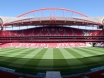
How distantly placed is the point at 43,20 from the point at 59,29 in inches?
418

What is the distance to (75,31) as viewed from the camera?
56781 millimetres

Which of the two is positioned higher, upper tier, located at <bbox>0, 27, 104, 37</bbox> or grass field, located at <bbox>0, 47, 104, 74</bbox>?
upper tier, located at <bbox>0, 27, 104, 37</bbox>

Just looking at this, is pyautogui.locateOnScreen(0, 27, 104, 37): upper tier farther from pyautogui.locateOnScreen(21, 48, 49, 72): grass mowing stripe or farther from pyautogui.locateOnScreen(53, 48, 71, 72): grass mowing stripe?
pyautogui.locateOnScreen(21, 48, 49, 72): grass mowing stripe

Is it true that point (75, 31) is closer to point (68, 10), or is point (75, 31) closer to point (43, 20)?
point (68, 10)

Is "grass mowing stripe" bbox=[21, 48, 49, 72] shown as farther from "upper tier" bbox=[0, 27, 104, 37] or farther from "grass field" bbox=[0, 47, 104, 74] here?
"upper tier" bbox=[0, 27, 104, 37]

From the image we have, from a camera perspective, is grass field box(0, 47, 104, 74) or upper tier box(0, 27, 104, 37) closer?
grass field box(0, 47, 104, 74)

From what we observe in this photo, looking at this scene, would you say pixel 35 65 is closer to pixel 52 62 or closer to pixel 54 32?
pixel 52 62

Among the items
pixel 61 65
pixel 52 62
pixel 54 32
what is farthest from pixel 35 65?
pixel 54 32

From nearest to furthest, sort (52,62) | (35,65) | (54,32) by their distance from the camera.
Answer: (35,65), (52,62), (54,32)

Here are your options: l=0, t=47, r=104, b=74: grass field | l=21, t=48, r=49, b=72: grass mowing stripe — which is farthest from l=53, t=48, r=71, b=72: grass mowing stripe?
l=21, t=48, r=49, b=72: grass mowing stripe

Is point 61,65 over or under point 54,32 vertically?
under

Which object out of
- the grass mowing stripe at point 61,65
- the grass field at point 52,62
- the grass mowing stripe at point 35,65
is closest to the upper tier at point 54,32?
the grass field at point 52,62

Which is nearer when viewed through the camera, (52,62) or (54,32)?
(52,62)

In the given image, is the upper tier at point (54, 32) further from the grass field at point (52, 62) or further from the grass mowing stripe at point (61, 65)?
the grass mowing stripe at point (61, 65)
